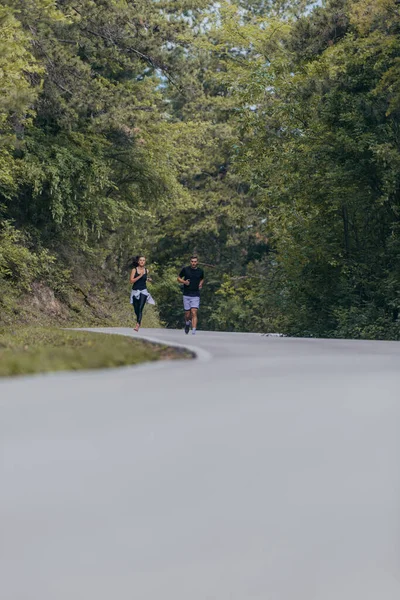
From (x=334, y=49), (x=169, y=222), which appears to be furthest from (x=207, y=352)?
(x=169, y=222)

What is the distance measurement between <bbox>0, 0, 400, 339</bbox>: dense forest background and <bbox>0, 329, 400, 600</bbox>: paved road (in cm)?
1648

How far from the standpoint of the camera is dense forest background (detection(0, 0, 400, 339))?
2464 centimetres

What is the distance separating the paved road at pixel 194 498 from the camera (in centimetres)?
432

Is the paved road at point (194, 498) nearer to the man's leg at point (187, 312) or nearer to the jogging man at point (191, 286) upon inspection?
the jogging man at point (191, 286)

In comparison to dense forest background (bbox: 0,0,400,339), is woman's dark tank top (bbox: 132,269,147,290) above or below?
below

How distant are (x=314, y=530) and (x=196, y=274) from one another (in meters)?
19.1

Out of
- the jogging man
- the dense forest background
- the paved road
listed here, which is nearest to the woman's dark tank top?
the jogging man

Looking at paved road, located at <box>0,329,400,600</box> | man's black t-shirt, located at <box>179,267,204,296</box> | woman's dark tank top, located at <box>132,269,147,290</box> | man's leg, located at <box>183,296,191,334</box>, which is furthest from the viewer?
woman's dark tank top, located at <box>132,269,147,290</box>

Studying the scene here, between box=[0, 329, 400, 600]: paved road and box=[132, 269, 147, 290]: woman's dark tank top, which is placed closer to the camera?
box=[0, 329, 400, 600]: paved road

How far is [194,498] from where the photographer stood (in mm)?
5012

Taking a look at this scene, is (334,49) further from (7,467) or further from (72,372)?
(7,467)

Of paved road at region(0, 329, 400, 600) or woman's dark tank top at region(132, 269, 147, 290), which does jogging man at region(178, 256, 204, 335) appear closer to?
woman's dark tank top at region(132, 269, 147, 290)

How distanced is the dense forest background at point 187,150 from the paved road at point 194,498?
16478mm

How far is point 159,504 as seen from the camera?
485 cm
